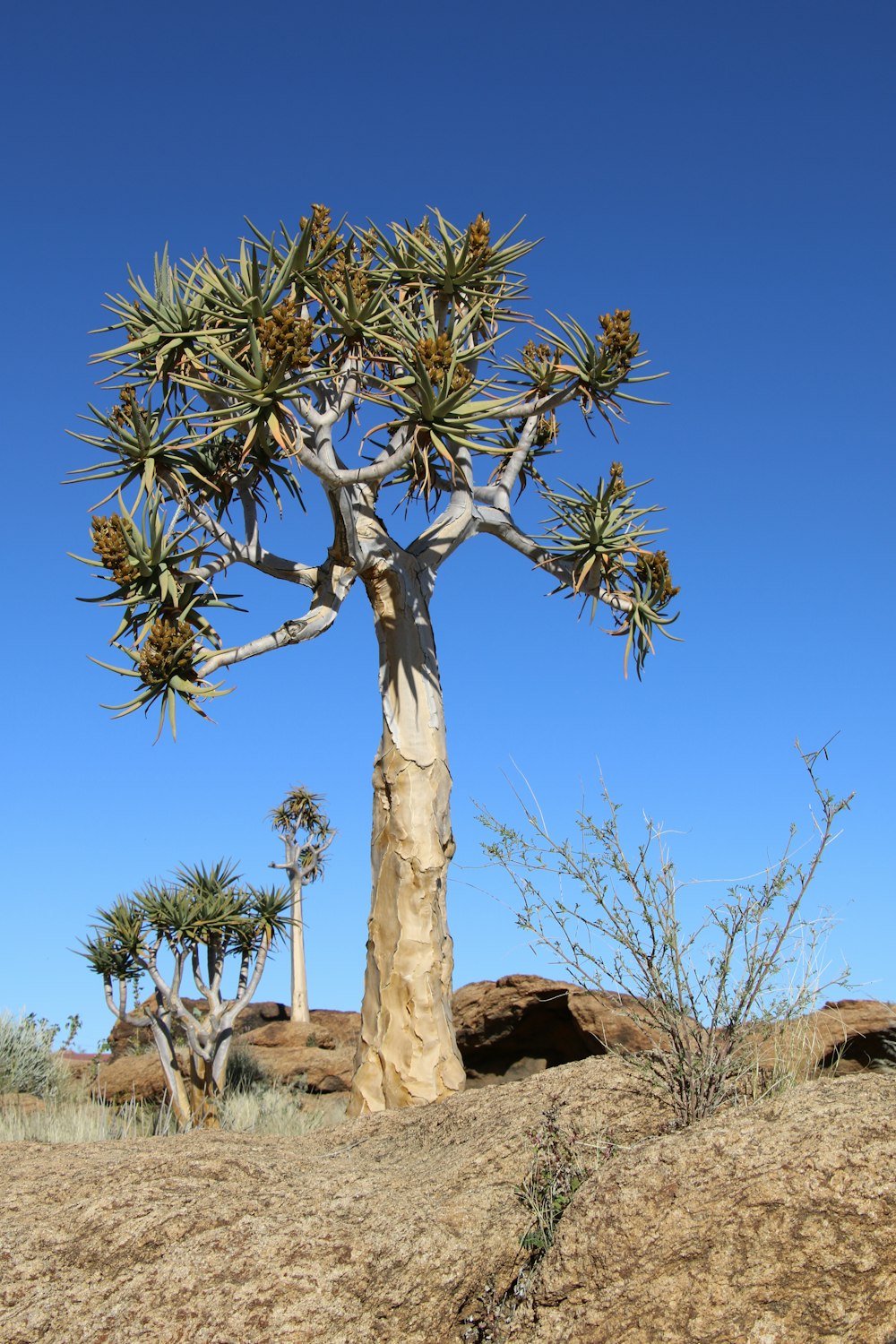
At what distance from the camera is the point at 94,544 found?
9703mm

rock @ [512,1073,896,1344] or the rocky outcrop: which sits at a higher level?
the rocky outcrop

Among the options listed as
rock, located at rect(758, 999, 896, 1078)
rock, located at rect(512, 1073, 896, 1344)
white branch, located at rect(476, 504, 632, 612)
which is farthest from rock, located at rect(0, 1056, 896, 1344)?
white branch, located at rect(476, 504, 632, 612)

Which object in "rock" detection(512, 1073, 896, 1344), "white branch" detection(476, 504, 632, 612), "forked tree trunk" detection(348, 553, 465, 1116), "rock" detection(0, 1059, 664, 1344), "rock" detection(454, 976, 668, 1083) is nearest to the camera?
"rock" detection(512, 1073, 896, 1344)

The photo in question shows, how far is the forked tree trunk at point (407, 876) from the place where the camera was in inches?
382

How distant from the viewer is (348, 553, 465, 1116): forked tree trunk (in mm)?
9711

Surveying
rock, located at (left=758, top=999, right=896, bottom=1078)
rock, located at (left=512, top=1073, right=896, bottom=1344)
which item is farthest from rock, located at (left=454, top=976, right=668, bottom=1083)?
rock, located at (left=512, top=1073, right=896, bottom=1344)

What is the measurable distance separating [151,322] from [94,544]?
2.88 meters

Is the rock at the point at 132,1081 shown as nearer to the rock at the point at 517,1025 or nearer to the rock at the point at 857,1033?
the rock at the point at 517,1025

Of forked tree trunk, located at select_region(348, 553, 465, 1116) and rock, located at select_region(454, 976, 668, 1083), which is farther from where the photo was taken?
rock, located at select_region(454, 976, 668, 1083)

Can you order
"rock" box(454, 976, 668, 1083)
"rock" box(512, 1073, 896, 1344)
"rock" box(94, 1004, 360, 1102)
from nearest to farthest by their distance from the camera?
"rock" box(512, 1073, 896, 1344) < "rock" box(454, 976, 668, 1083) < "rock" box(94, 1004, 360, 1102)

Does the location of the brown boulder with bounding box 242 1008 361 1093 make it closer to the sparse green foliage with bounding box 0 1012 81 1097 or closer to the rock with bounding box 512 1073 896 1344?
the sparse green foliage with bounding box 0 1012 81 1097

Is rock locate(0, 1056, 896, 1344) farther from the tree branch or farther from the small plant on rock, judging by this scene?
the tree branch

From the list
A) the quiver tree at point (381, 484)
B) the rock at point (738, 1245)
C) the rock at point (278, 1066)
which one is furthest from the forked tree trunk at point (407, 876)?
the rock at point (278, 1066)

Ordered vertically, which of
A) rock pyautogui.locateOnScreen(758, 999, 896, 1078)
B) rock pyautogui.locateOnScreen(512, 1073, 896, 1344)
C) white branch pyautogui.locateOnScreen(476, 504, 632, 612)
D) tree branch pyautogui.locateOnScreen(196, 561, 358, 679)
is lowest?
rock pyautogui.locateOnScreen(512, 1073, 896, 1344)
